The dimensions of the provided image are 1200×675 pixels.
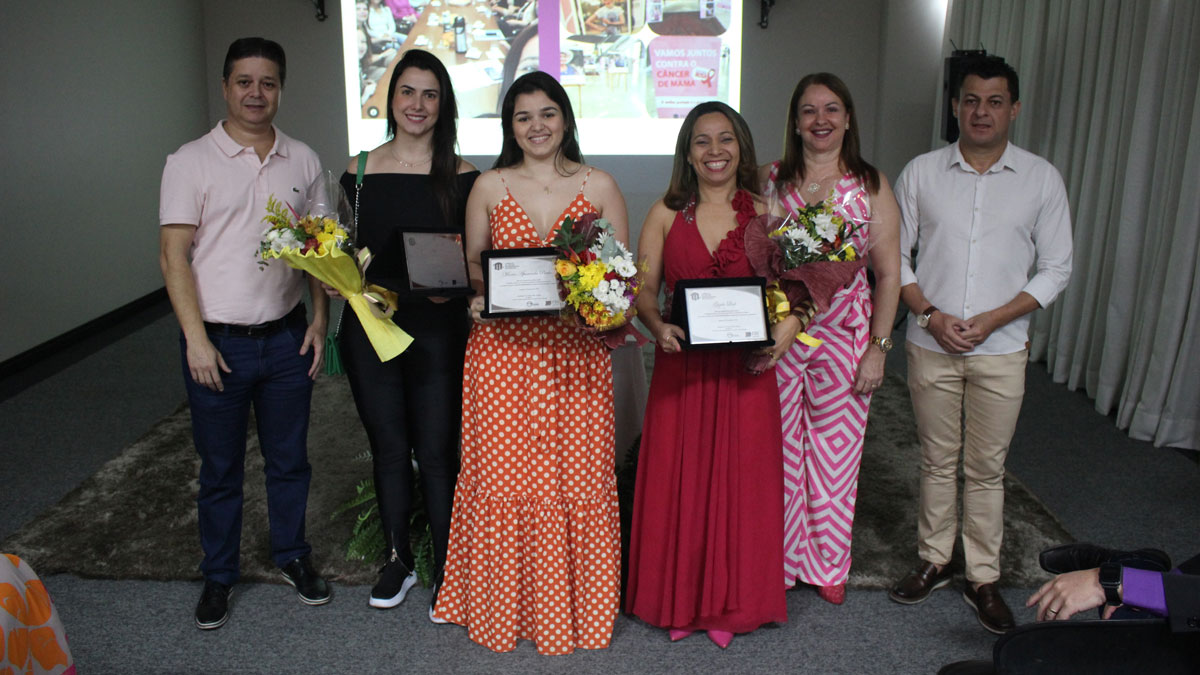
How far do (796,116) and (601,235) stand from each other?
2.78 ft

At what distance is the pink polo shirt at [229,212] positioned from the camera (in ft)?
8.77

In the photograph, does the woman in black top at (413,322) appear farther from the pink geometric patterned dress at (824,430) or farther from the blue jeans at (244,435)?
the pink geometric patterned dress at (824,430)

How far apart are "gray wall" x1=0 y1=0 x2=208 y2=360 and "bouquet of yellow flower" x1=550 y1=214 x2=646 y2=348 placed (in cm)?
464

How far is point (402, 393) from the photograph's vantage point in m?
2.89

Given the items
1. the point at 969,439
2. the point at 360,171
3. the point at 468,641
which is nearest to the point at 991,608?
the point at 969,439

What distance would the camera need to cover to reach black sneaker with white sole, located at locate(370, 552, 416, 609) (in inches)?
120

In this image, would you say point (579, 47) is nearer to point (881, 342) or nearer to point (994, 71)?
point (994, 71)

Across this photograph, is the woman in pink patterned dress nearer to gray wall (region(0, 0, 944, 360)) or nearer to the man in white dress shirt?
the man in white dress shirt

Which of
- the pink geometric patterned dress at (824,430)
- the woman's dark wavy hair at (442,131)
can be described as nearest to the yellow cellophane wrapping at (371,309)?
the woman's dark wavy hair at (442,131)

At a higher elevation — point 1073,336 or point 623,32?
point 623,32

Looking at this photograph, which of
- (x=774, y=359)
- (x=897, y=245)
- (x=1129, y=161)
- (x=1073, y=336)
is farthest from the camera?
(x=1073, y=336)

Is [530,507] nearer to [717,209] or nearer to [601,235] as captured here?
[601,235]

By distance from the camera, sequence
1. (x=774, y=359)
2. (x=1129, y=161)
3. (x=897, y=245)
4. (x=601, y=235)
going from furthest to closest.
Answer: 1. (x=1129, y=161)
2. (x=897, y=245)
3. (x=774, y=359)
4. (x=601, y=235)

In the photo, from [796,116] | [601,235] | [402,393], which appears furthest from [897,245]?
[402,393]
